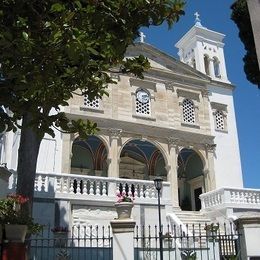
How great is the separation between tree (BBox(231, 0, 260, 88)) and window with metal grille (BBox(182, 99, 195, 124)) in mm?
14565

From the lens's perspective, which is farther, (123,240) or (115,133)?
(115,133)

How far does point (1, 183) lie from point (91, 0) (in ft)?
20.7

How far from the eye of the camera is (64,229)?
12.3 m

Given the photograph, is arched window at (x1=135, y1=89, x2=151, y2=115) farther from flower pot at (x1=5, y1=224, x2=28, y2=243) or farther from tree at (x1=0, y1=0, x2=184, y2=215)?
flower pot at (x1=5, y1=224, x2=28, y2=243)

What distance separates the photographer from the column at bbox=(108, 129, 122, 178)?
21391mm

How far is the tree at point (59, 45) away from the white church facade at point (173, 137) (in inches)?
466

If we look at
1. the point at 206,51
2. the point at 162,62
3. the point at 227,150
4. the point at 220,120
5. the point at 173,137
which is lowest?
the point at 227,150

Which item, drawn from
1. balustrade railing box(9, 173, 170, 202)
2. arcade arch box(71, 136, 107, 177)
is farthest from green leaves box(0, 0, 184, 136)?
arcade arch box(71, 136, 107, 177)

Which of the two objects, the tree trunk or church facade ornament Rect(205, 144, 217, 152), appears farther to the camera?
church facade ornament Rect(205, 144, 217, 152)

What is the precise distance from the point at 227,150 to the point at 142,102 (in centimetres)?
587

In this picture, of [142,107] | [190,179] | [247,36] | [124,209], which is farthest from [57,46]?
[190,179]

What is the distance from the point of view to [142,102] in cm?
2400

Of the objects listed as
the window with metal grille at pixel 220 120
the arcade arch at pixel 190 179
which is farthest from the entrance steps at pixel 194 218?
the window with metal grille at pixel 220 120

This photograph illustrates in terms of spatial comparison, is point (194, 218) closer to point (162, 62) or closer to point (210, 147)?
point (210, 147)
